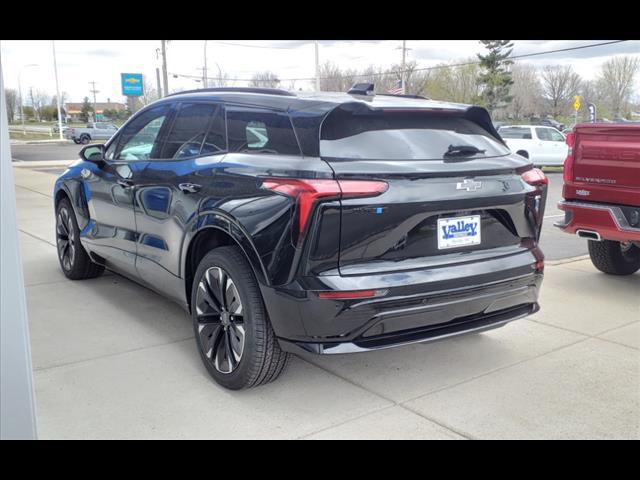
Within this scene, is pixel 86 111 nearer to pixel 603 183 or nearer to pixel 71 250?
pixel 71 250

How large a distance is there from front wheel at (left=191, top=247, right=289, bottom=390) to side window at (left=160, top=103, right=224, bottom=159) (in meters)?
0.79

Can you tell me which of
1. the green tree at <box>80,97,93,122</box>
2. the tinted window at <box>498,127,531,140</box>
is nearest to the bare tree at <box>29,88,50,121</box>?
the green tree at <box>80,97,93,122</box>

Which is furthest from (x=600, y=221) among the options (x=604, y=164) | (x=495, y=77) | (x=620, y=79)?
(x=620, y=79)

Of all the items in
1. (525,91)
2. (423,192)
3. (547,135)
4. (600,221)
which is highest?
(525,91)

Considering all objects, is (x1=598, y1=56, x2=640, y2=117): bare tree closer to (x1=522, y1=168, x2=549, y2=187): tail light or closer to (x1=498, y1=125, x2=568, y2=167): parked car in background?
(x1=498, y1=125, x2=568, y2=167): parked car in background

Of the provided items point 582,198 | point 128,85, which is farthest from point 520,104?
point 582,198

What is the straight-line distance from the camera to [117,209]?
16.1 feet

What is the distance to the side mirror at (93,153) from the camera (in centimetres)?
525

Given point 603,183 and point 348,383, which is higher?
point 603,183

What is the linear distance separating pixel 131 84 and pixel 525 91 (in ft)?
140

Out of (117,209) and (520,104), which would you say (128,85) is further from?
(117,209)

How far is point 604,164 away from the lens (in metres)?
5.73

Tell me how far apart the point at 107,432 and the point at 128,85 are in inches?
2222

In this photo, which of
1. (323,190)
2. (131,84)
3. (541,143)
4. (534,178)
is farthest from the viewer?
(131,84)
